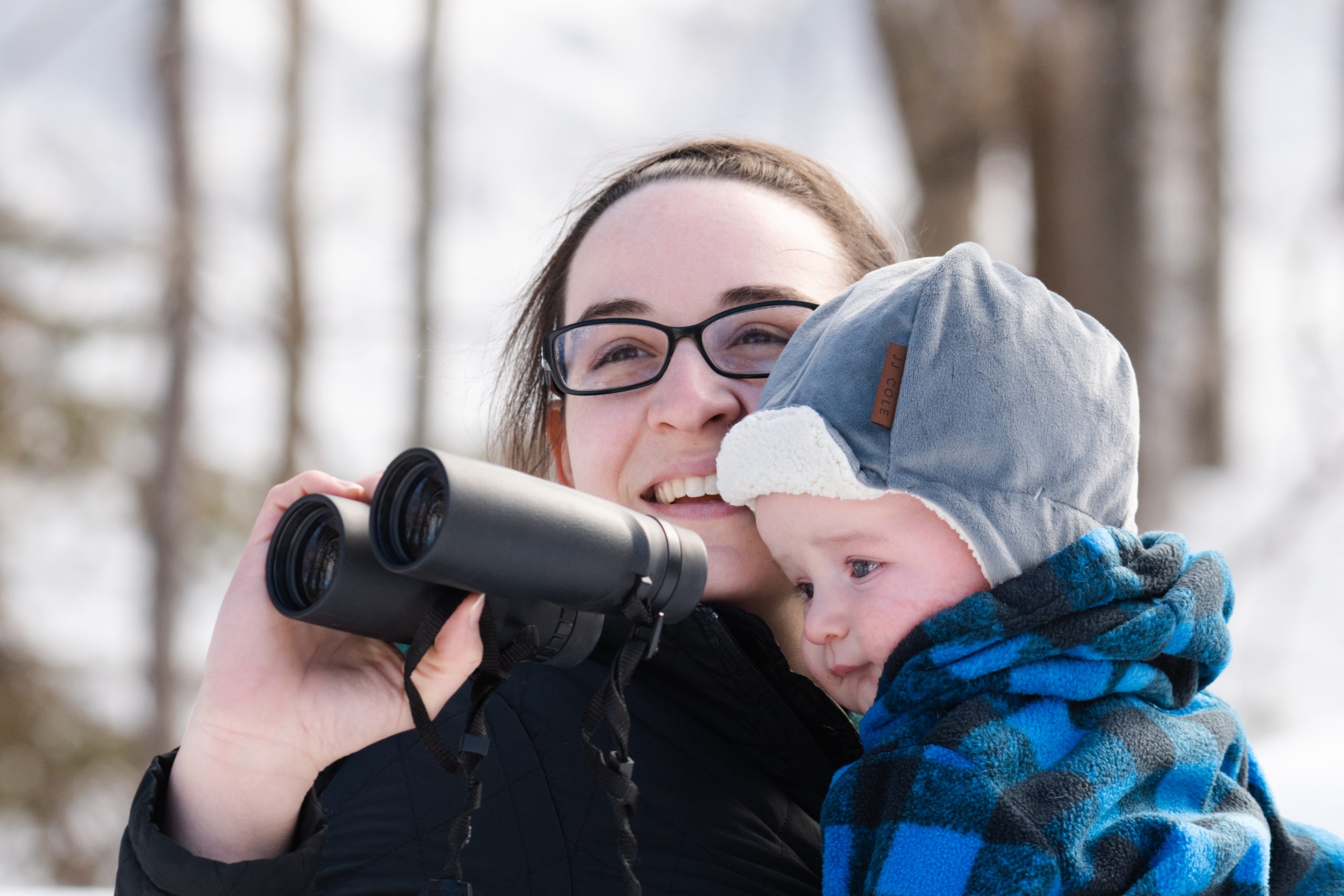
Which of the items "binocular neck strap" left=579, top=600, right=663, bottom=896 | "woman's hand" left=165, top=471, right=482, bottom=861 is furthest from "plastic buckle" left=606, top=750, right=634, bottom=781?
"woman's hand" left=165, top=471, right=482, bottom=861

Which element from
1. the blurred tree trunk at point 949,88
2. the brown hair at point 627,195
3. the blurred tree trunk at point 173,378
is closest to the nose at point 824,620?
the brown hair at point 627,195

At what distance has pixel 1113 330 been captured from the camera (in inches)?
199

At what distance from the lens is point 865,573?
1.36 m

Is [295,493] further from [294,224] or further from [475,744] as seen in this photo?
[294,224]

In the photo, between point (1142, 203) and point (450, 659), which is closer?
point (450, 659)

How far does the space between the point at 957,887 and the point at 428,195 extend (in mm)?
8455

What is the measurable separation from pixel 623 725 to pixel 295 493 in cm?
49

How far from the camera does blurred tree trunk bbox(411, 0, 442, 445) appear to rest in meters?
8.67

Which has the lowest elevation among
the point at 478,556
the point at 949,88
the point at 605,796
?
the point at 605,796

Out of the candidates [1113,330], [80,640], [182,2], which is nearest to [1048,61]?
[1113,330]

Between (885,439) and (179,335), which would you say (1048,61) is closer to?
(885,439)

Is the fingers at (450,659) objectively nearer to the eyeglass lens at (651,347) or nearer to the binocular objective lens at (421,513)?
the binocular objective lens at (421,513)

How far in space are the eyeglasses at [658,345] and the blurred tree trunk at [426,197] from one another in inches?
269

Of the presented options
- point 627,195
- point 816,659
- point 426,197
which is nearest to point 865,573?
point 816,659
